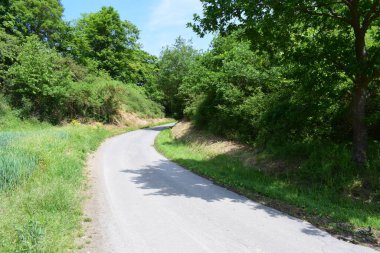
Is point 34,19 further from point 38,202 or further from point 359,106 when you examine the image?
point 359,106

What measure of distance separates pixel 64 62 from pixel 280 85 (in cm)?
2780

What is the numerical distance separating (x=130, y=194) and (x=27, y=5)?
3658 centimetres

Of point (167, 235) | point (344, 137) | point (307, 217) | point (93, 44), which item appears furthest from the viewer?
point (93, 44)

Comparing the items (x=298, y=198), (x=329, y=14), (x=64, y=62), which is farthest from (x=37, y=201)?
(x=64, y=62)

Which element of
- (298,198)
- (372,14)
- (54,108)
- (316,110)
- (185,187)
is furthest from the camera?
(54,108)

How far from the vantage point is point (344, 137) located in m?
13.6

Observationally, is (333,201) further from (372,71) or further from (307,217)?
(372,71)

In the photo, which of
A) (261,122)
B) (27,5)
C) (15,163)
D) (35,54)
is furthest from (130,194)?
(27,5)

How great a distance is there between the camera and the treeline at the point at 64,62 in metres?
33.4

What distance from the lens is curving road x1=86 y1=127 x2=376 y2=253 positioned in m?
6.55

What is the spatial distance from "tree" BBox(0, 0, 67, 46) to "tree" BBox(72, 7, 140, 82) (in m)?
2.92

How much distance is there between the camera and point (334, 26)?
512 inches

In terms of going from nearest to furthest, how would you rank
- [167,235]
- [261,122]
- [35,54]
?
[167,235] < [261,122] < [35,54]

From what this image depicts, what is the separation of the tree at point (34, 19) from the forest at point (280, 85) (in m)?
0.21
